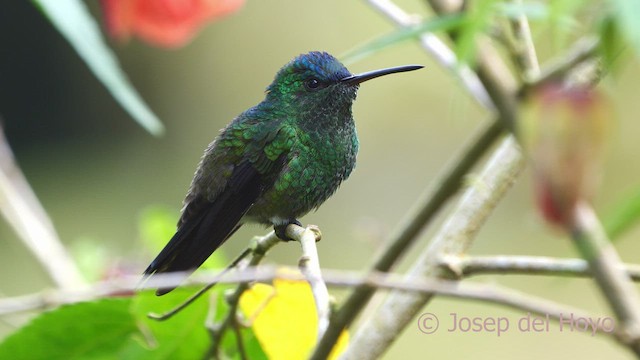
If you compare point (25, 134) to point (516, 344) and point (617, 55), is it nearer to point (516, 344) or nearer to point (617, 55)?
point (516, 344)

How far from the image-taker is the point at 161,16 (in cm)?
114

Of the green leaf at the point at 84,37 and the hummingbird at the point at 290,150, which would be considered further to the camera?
the hummingbird at the point at 290,150

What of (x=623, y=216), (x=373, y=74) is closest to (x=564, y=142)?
(x=623, y=216)

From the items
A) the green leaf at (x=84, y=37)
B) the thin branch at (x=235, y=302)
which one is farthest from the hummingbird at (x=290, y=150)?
the green leaf at (x=84, y=37)

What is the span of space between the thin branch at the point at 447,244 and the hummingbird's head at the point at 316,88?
350 mm

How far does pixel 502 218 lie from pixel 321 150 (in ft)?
11.6

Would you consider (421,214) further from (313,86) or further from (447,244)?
(313,86)

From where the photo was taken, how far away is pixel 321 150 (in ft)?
3.99

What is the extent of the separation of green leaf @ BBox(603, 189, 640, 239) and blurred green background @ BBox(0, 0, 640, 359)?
3.17 meters

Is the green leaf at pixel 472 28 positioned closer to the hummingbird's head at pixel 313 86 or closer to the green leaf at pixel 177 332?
the green leaf at pixel 177 332

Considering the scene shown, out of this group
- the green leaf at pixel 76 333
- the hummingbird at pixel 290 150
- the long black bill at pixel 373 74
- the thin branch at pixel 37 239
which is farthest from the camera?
the thin branch at pixel 37 239

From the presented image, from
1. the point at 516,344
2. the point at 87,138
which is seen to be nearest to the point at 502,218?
the point at 516,344

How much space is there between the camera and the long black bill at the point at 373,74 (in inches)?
31.5

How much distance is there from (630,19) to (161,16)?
0.89 meters
